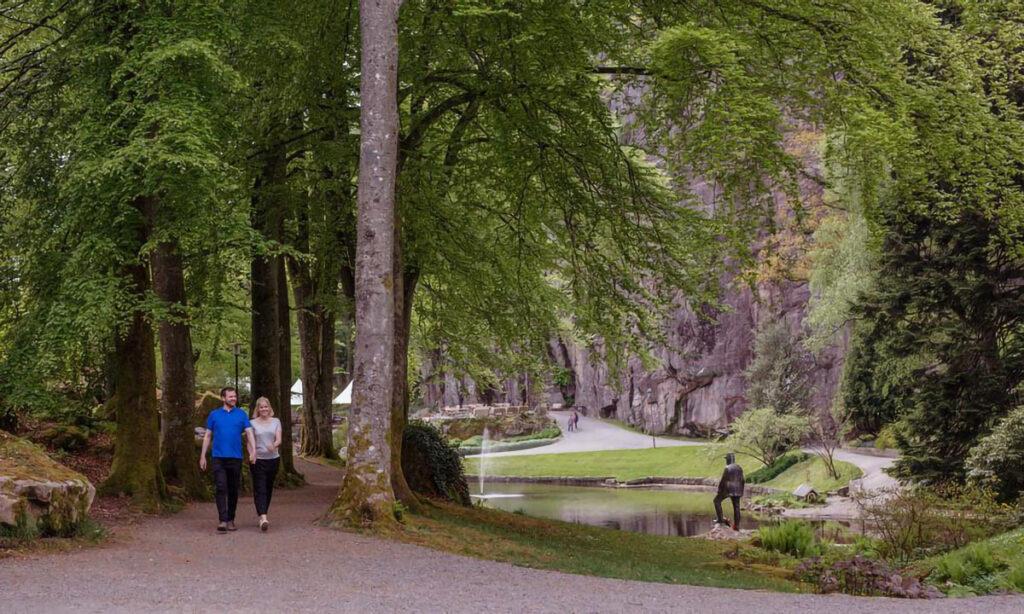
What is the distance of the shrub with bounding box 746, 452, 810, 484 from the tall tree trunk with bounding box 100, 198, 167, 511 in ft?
86.8

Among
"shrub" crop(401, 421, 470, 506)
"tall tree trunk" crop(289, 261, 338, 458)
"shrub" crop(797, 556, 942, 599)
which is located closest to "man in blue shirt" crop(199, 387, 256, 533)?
"shrub" crop(401, 421, 470, 506)

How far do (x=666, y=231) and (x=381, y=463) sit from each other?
302 inches

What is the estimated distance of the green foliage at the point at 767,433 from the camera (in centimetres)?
3560

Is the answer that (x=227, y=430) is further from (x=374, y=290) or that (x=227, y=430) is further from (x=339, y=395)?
(x=339, y=395)

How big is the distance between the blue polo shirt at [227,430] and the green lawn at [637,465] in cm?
2547

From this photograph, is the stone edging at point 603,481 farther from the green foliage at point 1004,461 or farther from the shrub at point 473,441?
the green foliage at point 1004,461

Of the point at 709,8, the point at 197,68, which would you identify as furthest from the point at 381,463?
the point at 709,8

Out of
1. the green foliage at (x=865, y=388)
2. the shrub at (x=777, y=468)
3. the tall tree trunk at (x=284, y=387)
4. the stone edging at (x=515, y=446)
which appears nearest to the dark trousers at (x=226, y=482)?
the tall tree trunk at (x=284, y=387)

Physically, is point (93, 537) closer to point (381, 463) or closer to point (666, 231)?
point (381, 463)

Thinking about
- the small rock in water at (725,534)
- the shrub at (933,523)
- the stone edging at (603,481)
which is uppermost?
the shrub at (933,523)

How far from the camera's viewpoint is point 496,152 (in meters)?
15.8

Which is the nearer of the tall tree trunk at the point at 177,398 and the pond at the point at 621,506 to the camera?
the tall tree trunk at the point at 177,398

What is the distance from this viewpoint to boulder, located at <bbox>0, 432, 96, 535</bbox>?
9.62 metres

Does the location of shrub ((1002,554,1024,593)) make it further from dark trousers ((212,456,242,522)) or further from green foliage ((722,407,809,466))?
green foliage ((722,407,809,466))
